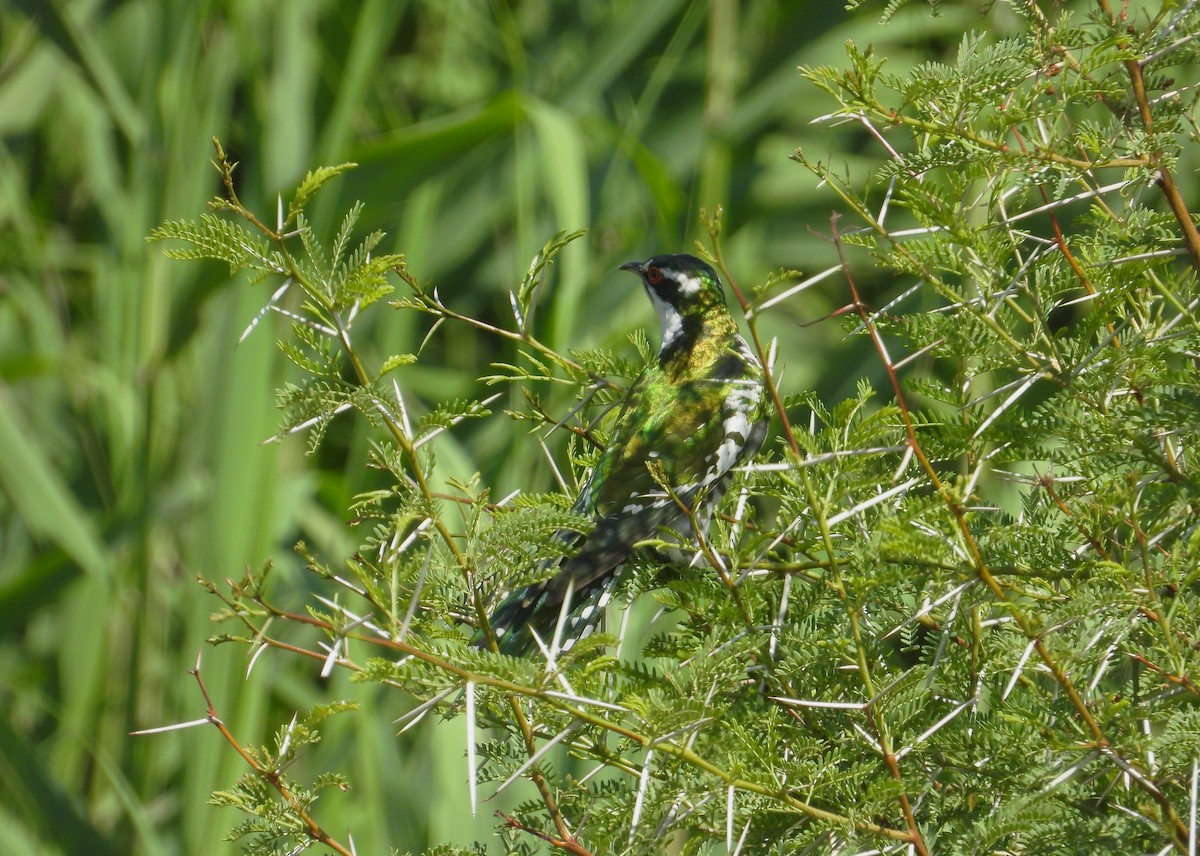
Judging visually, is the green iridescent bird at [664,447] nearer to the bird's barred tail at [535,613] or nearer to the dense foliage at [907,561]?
the bird's barred tail at [535,613]

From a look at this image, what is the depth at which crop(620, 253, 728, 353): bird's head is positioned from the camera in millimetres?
3305

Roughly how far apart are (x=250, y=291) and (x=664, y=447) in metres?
1.50

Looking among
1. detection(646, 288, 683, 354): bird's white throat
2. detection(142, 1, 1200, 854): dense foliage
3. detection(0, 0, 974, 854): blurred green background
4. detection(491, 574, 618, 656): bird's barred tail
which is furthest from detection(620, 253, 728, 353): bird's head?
detection(142, 1, 1200, 854): dense foliage

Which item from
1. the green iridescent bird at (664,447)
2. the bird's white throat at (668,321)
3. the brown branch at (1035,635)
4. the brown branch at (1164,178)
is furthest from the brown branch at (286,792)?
the bird's white throat at (668,321)

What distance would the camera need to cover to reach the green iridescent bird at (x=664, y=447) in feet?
6.95

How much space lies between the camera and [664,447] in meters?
2.76

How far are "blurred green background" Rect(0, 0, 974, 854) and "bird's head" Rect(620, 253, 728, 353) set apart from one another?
2.01 ft

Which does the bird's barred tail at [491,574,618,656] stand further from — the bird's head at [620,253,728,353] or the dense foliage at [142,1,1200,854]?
the bird's head at [620,253,728,353]

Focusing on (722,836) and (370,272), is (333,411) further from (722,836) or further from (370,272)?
(722,836)

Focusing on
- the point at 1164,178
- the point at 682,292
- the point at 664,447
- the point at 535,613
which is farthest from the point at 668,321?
the point at 1164,178

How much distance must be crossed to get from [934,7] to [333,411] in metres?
0.87

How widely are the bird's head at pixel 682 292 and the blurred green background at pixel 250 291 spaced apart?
2.01 feet

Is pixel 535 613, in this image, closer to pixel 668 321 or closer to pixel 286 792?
pixel 286 792

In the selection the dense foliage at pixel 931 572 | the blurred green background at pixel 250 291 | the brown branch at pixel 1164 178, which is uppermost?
the brown branch at pixel 1164 178
